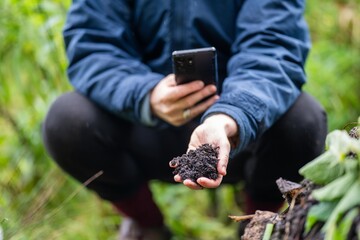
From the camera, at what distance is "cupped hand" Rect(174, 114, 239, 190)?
37.0 inches

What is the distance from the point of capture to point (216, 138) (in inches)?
40.1

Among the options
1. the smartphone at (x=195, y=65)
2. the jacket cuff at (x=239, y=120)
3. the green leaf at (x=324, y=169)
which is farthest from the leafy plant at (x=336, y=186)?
the smartphone at (x=195, y=65)

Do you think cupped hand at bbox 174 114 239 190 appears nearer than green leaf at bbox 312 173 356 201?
No

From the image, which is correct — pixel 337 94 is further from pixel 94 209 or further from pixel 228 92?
pixel 228 92

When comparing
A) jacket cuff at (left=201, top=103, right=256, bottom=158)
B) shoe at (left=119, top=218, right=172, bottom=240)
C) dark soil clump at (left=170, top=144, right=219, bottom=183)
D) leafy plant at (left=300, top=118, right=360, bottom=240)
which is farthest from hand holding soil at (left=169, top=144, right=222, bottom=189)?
shoe at (left=119, top=218, right=172, bottom=240)

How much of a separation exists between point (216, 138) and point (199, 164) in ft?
0.25

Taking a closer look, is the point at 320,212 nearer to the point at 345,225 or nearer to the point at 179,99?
the point at 345,225

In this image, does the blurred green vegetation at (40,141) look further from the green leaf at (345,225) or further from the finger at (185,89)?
the green leaf at (345,225)

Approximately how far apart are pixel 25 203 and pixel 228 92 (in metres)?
0.75

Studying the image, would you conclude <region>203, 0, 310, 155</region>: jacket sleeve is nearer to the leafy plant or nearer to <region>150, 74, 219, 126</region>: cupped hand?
<region>150, 74, 219, 126</region>: cupped hand

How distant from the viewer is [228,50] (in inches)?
58.4

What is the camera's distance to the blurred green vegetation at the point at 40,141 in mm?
1825

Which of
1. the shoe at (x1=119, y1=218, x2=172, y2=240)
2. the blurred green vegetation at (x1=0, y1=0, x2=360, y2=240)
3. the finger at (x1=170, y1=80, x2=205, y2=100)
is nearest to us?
the finger at (x1=170, y1=80, x2=205, y2=100)

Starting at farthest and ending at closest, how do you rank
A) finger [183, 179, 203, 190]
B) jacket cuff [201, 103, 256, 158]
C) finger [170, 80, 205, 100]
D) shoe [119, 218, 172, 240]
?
shoe [119, 218, 172, 240] → finger [170, 80, 205, 100] → jacket cuff [201, 103, 256, 158] → finger [183, 179, 203, 190]
